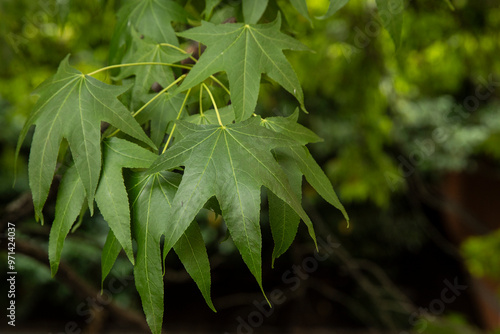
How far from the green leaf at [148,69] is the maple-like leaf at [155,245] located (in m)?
0.23

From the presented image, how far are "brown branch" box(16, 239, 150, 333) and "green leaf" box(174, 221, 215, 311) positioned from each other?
38.3 inches

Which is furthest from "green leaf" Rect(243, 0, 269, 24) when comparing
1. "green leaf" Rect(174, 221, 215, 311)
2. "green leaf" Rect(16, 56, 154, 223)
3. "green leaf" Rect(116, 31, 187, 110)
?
"green leaf" Rect(174, 221, 215, 311)

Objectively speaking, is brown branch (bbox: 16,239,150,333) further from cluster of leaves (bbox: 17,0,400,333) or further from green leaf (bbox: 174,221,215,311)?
green leaf (bbox: 174,221,215,311)

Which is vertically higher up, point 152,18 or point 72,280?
point 152,18

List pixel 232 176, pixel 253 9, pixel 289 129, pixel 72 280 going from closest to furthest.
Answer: pixel 232 176
pixel 289 129
pixel 253 9
pixel 72 280

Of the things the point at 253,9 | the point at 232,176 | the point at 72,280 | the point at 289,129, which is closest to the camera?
the point at 232,176

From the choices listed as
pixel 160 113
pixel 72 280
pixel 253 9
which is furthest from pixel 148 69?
pixel 72 280

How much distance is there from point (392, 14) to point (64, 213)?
0.59 meters

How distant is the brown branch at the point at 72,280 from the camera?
4.69ft

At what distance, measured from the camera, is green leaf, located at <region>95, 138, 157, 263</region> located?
2.04 ft

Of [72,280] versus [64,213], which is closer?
[64,213]

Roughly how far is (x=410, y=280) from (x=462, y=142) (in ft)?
8.74

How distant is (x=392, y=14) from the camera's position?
741 millimetres

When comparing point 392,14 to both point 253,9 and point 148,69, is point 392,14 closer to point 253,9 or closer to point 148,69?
point 253,9
